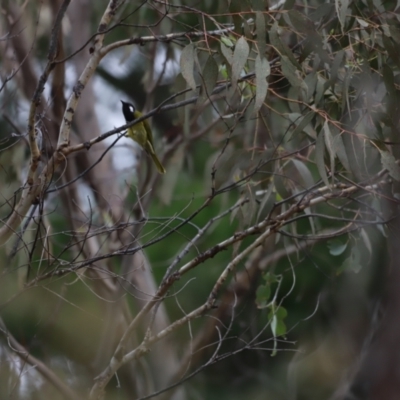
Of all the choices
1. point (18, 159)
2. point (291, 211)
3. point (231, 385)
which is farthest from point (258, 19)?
→ point (231, 385)

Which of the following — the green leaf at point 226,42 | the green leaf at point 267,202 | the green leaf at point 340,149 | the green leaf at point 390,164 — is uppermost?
the green leaf at point 226,42

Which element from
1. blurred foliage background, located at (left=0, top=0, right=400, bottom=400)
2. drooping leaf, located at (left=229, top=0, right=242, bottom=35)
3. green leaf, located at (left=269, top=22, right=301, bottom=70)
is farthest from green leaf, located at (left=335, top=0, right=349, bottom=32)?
drooping leaf, located at (left=229, top=0, right=242, bottom=35)

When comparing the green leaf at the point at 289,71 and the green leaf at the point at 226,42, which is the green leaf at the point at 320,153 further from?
the green leaf at the point at 226,42

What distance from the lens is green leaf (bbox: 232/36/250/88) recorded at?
1.98 metres

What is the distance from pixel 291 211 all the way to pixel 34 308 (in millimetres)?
984

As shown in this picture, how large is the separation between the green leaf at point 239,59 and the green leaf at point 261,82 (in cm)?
4

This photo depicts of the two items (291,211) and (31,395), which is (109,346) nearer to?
(31,395)

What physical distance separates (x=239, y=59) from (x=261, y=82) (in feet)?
0.34

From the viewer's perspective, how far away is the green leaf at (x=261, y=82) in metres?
1.90

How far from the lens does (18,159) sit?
3.50 meters

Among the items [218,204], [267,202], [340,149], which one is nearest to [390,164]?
[340,149]

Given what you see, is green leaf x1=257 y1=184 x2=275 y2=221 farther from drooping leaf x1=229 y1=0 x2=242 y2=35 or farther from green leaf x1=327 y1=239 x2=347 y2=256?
drooping leaf x1=229 y1=0 x2=242 y2=35

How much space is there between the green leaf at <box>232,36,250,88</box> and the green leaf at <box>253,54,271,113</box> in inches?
1.6

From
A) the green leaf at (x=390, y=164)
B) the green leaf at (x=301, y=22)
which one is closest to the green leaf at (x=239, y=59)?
the green leaf at (x=301, y=22)
